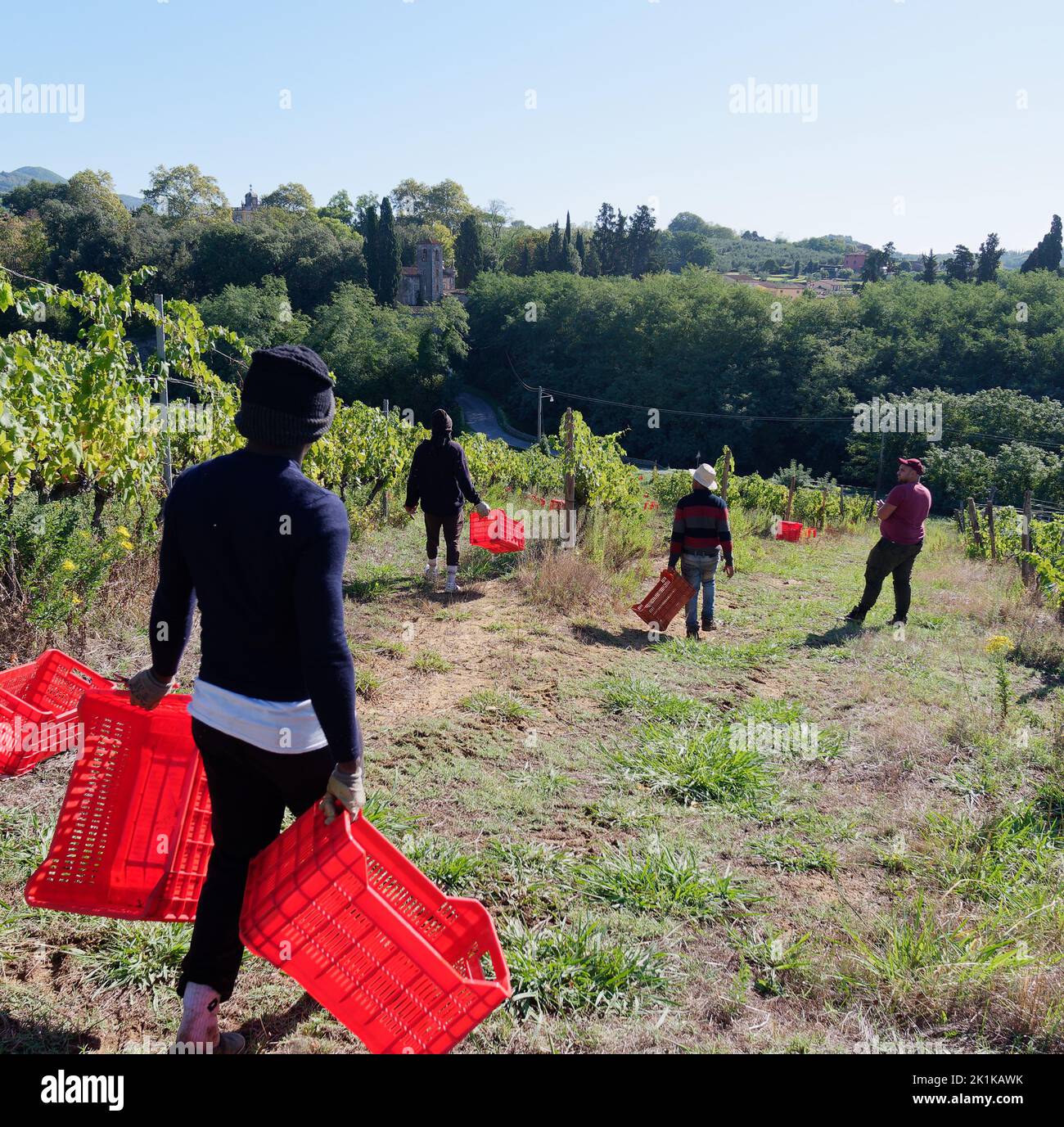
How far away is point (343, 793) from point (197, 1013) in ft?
2.60

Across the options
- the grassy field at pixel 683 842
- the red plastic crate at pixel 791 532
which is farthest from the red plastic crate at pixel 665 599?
the red plastic crate at pixel 791 532

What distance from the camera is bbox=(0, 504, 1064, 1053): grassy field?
260 cm

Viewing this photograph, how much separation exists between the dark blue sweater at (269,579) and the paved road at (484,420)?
5452 cm

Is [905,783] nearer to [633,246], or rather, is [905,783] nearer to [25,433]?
[25,433]

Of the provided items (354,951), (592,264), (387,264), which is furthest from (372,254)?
(354,951)

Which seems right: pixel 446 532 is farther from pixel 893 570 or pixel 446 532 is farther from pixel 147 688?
pixel 147 688

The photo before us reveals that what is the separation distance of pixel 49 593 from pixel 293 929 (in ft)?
11.9

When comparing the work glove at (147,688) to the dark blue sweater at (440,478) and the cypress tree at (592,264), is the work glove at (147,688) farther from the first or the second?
the cypress tree at (592,264)

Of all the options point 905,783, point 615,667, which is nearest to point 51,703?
point 615,667

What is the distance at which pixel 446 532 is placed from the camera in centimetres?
807

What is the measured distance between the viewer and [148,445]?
6234 mm

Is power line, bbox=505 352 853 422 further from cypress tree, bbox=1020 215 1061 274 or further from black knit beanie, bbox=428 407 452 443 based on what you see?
black knit beanie, bbox=428 407 452 443

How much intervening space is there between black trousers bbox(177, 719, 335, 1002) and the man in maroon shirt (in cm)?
647

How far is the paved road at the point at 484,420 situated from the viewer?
2322 inches
